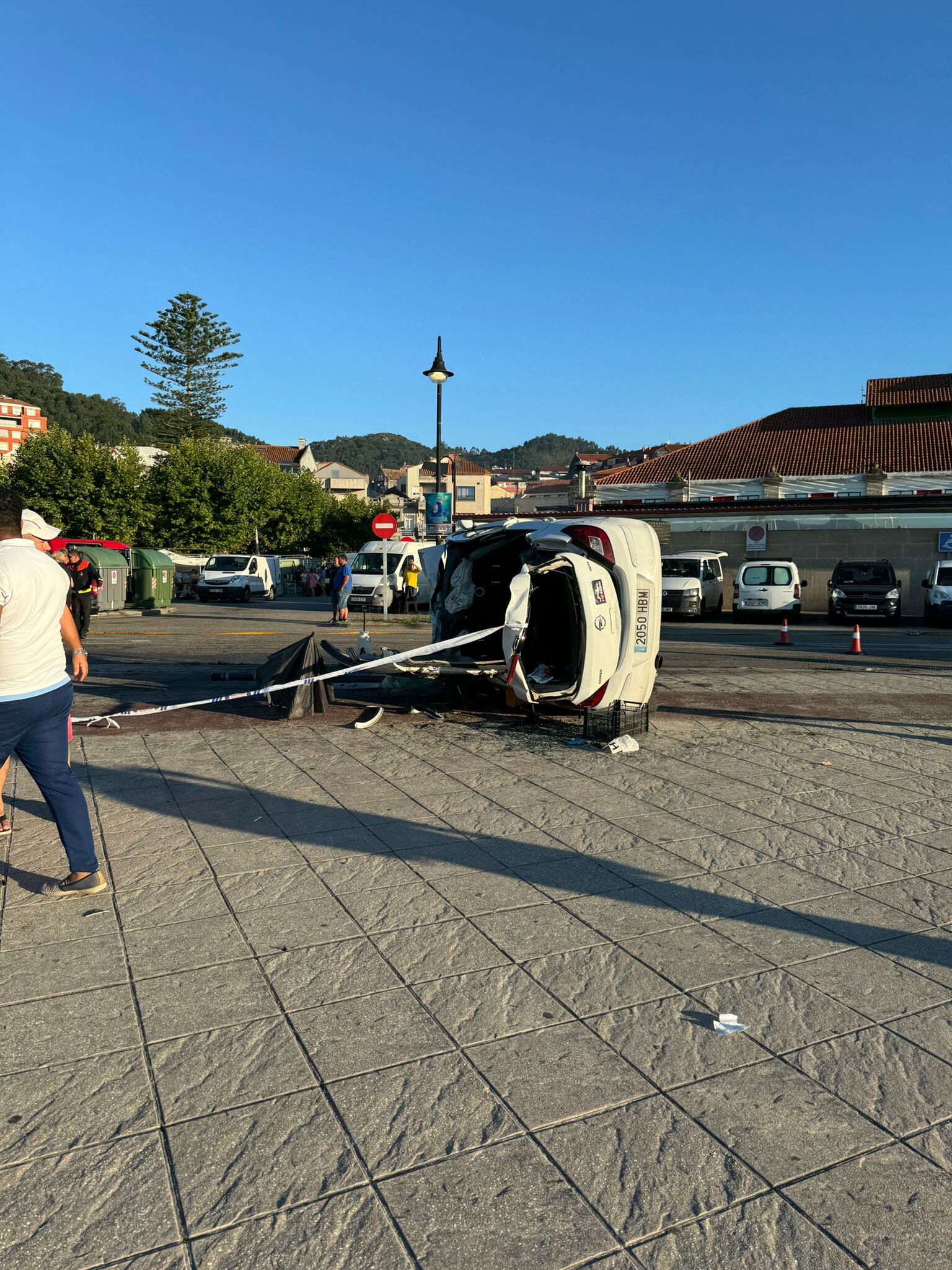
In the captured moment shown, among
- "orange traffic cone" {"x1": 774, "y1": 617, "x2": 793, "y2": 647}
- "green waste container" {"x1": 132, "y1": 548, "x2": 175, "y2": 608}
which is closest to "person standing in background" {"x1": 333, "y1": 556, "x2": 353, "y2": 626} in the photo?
"green waste container" {"x1": 132, "y1": 548, "x2": 175, "y2": 608}

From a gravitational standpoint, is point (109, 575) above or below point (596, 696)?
above

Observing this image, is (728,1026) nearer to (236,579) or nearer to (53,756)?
(53,756)

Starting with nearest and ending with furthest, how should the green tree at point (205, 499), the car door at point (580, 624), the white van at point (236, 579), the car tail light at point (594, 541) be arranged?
1. the car door at point (580, 624)
2. the car tail light at point (594, 541)
3. the white van at point (236, 579)
4. the green tree at point (205, 499)

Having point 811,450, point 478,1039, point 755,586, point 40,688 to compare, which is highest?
point 811,450

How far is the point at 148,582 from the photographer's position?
88.9 ft

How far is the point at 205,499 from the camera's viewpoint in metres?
48.6

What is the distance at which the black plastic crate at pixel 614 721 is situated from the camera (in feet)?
27.8

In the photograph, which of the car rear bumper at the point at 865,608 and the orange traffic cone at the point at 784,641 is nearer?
the orange traffic cone at the point at 784,641

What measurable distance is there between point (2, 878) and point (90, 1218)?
282cm

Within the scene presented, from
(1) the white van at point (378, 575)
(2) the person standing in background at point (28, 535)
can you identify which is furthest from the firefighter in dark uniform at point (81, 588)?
(1) the white van at point (378, 575)

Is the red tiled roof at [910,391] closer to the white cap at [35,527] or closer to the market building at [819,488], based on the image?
the market building at [819,488]

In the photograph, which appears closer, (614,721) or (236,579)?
(614,721)

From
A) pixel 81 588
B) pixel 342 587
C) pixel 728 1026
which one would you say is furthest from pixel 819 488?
pixel 728 1026

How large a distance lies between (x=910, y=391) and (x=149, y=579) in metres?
41.6
